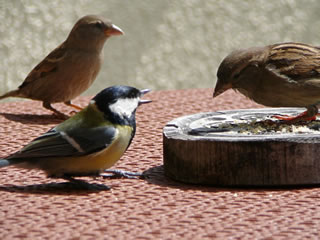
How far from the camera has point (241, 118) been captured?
3.97 m

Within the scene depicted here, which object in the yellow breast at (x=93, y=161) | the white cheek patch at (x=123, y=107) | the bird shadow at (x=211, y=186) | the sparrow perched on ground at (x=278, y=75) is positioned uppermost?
the sparrow perched on ground at (x=278, y=75)

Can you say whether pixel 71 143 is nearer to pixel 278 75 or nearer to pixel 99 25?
pixel 278 75

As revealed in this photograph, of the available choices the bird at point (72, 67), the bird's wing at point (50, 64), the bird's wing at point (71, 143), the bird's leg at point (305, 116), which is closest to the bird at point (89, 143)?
the bird's wing at point (71, 143)

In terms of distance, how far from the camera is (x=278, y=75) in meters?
3.93

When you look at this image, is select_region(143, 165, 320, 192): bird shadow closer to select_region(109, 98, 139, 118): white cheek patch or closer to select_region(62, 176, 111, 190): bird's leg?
select_region(62, 176, 111, 190): bird's leg

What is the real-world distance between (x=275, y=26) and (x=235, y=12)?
1.62 ft

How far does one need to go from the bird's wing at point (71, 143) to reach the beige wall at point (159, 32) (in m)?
4.28

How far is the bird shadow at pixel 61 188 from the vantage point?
10.8 ft

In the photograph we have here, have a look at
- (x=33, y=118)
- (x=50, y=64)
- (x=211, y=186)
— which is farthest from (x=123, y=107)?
(x=50, y=64)

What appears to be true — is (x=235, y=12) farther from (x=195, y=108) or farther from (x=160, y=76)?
(x=195, y=108)

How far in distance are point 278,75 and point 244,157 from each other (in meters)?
0.85

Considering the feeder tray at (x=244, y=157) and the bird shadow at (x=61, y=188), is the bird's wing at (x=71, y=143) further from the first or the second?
the feeder tray at (x=244, y=157)

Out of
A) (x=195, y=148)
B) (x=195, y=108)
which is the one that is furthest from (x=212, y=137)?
(x=195, y=108)

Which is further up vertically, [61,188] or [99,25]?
[99,25]
